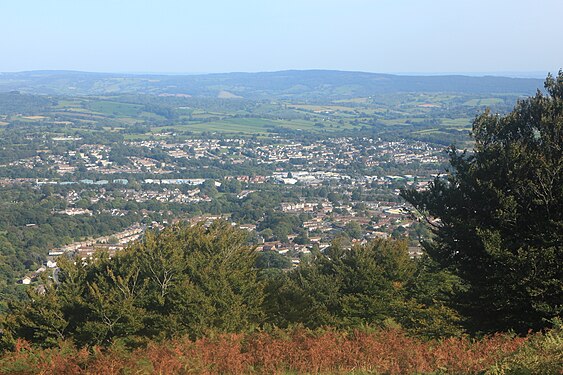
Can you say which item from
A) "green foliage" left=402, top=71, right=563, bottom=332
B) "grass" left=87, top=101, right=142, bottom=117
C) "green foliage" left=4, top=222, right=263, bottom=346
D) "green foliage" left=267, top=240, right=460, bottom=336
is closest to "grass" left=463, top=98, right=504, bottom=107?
"grass" left=87, top=101, right=142, bottom=117

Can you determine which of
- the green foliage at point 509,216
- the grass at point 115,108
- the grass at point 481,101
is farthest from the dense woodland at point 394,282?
the grass at point 481,101

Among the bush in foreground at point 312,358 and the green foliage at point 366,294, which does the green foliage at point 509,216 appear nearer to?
the bush in foreground at point 312,358

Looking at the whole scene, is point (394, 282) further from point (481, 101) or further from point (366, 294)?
point (481, 101)

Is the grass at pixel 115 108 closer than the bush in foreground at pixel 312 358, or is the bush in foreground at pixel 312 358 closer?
the bush in foreground at pixel 312 358

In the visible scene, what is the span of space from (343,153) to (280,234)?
133 feet

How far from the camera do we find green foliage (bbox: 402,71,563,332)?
8055 millimetres

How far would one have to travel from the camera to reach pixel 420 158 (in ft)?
224

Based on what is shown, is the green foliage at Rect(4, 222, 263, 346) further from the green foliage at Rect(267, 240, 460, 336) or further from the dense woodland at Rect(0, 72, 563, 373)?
the green foliage at Rect(267, 240, 460, 336)

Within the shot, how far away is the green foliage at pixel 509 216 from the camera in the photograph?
805 cm

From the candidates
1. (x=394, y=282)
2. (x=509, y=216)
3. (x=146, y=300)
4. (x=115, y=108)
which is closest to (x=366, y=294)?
(x=394, y=282)

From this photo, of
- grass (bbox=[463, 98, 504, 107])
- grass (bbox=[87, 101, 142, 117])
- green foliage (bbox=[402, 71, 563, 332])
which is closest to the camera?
green foliage (bbox=[402, 71, 563, 332])

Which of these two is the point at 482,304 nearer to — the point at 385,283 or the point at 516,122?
the point at 516,122

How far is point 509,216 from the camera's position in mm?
8398

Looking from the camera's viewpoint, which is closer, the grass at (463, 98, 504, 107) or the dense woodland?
the dense woodland
